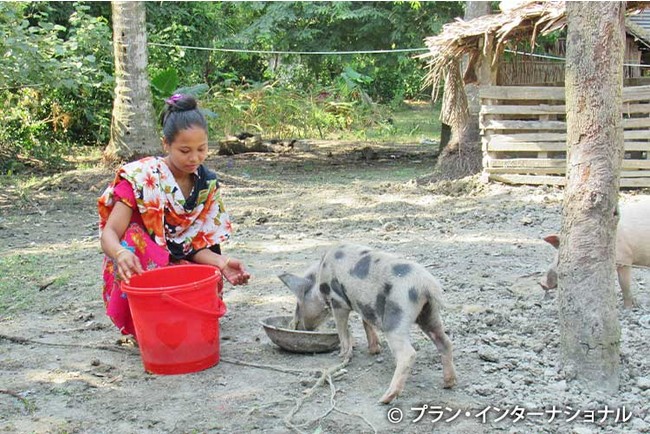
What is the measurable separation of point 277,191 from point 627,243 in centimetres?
630

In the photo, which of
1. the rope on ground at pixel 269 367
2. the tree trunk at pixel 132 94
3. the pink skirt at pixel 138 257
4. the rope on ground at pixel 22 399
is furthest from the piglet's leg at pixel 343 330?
the tree trunk at pixel 132 94

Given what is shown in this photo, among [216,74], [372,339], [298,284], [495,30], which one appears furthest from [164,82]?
[372,339]

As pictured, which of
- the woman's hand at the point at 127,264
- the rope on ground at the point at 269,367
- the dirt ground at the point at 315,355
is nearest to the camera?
the dirt ground at the point at 315,355

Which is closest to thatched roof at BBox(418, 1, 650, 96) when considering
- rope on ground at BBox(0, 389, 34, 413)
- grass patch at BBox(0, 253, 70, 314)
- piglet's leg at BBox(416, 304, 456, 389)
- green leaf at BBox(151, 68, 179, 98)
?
green leaf at BBox(151, 68, 179, 98)

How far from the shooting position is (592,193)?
3.70 meters

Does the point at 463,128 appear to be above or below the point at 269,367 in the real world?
above

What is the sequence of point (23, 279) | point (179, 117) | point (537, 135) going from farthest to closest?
point (537, 135) → point (23, 279) → point (179, 117)

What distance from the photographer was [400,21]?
15.7 metres

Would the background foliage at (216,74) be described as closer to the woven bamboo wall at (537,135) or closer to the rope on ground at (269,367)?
the woven bamboo wall at (537,135)

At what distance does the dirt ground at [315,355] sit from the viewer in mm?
3492

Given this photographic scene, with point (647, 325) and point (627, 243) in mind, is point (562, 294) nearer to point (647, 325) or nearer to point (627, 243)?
point (647, 325)

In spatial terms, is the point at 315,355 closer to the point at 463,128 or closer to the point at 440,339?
the point at 440,339

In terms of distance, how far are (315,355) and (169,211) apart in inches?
46.3

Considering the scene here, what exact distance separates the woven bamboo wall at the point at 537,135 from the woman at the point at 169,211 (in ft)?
21.0
